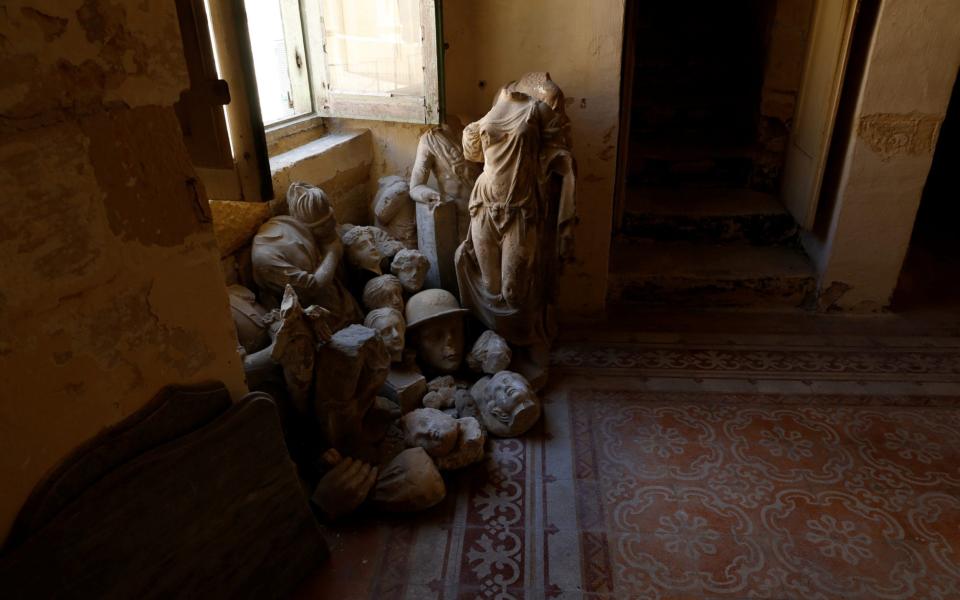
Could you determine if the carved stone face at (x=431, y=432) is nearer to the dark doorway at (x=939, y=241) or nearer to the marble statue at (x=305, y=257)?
the marble statue at (x=305, y=257)

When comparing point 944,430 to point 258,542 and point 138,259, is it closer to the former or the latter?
point 258,542

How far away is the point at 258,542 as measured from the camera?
249 centimetres

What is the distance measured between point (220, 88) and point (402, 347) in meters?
1.89

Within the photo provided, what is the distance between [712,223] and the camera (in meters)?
5.48

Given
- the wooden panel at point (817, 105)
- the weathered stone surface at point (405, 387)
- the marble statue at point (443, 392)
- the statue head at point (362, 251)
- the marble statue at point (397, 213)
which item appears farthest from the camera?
the wooden panel at point (817, 105)

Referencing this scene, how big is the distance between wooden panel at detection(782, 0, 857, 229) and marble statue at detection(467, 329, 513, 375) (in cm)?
269

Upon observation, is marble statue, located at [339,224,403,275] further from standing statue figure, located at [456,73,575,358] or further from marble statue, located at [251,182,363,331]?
standing statue figure, located at [456,73,575,358]

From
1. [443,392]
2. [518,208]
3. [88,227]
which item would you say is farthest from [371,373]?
[88,227]

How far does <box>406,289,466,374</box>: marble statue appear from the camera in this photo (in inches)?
154

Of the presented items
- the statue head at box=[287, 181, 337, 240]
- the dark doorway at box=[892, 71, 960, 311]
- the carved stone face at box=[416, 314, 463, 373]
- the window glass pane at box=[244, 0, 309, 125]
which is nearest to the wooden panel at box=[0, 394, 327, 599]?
the carved stone face at box=[416, 314, 463, 373]

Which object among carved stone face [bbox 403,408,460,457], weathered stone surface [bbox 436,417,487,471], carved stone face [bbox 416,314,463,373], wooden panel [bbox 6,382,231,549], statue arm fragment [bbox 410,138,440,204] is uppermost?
statue arm fragment [bbox 410,138,440,204]

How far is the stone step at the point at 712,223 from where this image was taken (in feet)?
17.9

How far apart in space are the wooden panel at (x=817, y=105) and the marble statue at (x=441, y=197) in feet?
8.32

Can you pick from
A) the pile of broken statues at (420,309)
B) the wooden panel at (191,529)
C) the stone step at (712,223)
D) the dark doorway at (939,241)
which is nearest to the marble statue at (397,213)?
the pile of broken statues at (420,309)
